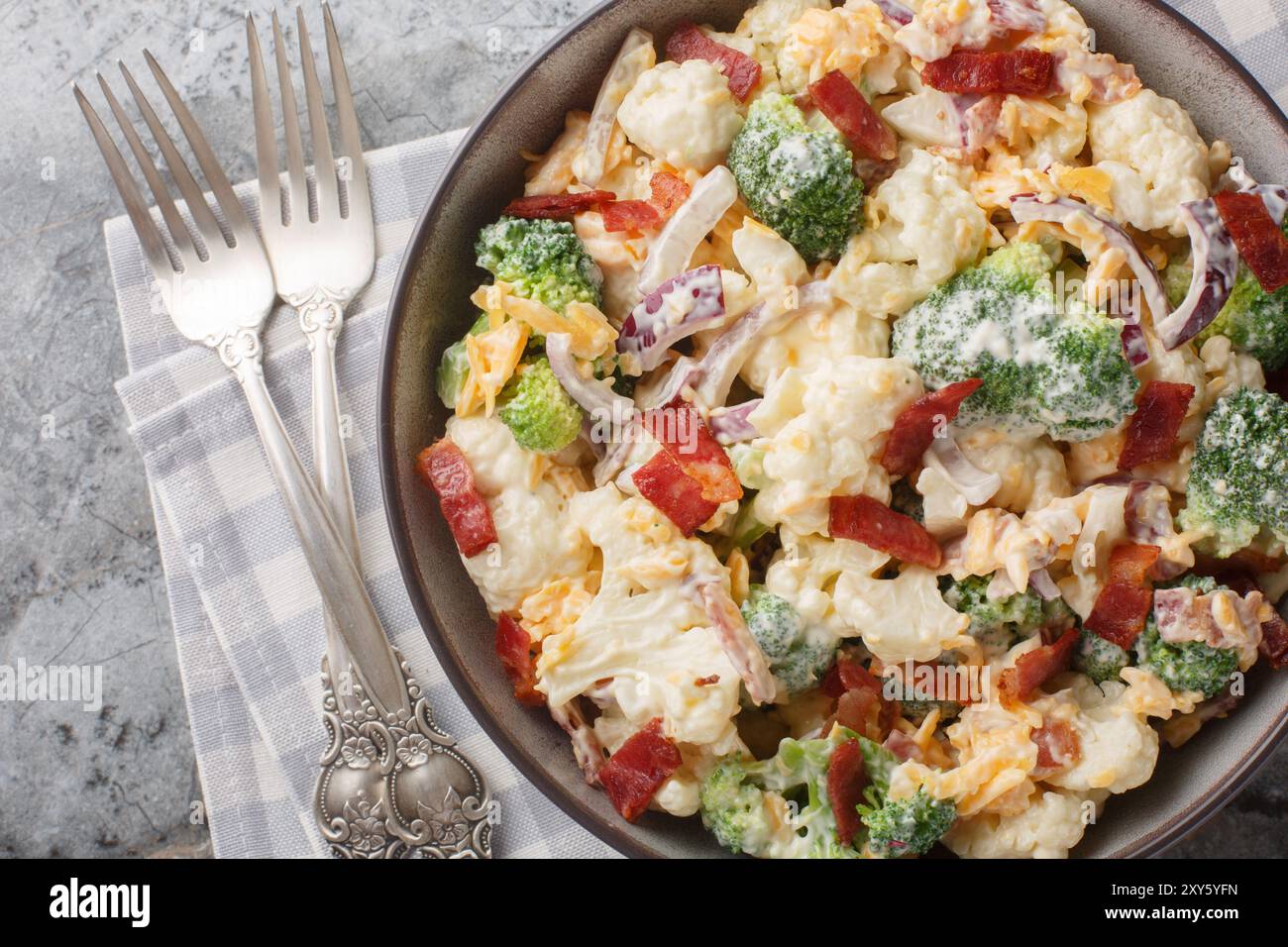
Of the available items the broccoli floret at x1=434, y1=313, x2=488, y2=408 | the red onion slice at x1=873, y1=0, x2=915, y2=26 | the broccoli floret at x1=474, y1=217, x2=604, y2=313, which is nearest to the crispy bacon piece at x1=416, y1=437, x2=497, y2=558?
the broccoli floret at x1=434, y1=313, x2=488, y2=408

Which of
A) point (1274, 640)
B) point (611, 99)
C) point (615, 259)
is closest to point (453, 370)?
point (615, 259)

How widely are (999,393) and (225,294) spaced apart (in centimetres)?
218

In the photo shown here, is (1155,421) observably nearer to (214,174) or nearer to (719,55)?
(719,55)

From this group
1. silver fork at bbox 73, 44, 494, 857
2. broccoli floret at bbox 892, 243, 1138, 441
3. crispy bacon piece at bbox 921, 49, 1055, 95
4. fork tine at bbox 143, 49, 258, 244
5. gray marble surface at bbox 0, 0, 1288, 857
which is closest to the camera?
broccoli floret at bbox 892, 243, 1138, 441

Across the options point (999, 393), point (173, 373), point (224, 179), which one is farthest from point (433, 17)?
point (999, 393)

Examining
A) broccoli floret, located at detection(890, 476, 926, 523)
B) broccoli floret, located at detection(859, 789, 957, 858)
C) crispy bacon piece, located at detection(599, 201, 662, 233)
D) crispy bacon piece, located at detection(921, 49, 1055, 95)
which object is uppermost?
crispy bacon piece, located at detection(921, 49, 1055, 95)

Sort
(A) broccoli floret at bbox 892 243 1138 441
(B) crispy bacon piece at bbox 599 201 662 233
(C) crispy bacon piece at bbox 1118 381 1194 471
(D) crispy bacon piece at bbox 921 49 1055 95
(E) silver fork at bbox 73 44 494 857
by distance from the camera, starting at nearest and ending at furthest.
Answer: (A) broccoli floret at bbox 892 243 1138 441, (C) crispy bacon piece at bbox 1118 381 1194 471, (D) crispy bacon piece at bbox 921 49 1055 95, (B) crispy bacon piece at bbox 599 201 662 233, (E) silver fork at bbox 73 44 494 857

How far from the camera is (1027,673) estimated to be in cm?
250

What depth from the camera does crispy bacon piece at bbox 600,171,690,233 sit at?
260cm

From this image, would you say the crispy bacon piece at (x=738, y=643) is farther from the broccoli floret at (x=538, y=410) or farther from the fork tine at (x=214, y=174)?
the fork tine at (x=214, y=174)

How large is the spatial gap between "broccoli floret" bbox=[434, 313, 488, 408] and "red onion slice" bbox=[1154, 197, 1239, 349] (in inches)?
65.2

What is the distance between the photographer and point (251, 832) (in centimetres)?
320

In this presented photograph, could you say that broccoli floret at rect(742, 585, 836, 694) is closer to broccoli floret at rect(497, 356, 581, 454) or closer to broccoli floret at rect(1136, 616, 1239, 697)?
broccoli floret at rect(497, 356, 581, 454)
